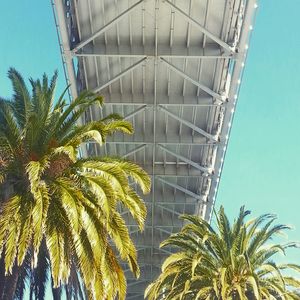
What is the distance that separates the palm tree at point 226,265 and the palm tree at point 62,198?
23.0 ft

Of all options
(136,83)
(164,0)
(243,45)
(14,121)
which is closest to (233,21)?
(243,45)

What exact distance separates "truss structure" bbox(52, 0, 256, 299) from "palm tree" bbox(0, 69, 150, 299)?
603 centimetres

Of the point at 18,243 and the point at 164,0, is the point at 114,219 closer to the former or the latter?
the point at 18,243

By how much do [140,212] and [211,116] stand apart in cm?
1346

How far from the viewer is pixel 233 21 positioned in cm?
2062

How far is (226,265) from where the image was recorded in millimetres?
20281

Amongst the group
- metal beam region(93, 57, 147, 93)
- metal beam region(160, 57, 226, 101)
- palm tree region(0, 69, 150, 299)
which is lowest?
palm tree region(0, 69, 150, 299)

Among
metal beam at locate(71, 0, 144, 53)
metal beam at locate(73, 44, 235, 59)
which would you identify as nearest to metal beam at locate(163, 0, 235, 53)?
metal beam at locate(73, 44, 235, 59)

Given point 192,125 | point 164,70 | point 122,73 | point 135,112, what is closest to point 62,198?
point 122,73

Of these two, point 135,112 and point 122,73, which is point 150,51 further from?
point 135,112

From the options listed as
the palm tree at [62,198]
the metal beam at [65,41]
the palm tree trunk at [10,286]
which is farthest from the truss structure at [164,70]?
the palm tree trunk at [10,286]

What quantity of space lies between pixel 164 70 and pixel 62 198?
1258 cm

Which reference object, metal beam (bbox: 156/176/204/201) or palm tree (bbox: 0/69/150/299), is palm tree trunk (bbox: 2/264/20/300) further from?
metal beam (bbox: 156/176/204/201)

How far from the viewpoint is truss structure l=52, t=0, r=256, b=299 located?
2034 centimetres
